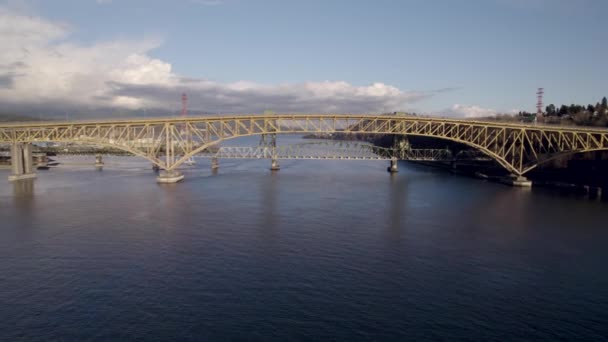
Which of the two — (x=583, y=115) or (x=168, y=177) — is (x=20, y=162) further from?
(x=583, y=115)

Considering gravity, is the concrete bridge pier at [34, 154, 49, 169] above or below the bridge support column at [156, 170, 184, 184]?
above

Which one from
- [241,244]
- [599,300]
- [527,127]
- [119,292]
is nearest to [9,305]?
[119,292]

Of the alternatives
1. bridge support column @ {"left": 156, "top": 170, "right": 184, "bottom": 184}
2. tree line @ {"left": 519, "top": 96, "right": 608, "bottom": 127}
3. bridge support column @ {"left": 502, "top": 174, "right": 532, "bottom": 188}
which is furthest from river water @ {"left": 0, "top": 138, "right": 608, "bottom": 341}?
tree line @ {"left": 519, "top": 96, "right": 608, "bottom": 127}

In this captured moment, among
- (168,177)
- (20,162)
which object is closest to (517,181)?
(168,177)

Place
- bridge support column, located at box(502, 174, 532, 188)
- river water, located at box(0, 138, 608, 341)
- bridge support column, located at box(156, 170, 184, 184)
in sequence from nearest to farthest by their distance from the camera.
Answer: river water, located at box(0, 138, 608, 341), bridge support column, located at box(502, 174, 532, 188), bridge support column, located at box(156, 170, 184, 184)

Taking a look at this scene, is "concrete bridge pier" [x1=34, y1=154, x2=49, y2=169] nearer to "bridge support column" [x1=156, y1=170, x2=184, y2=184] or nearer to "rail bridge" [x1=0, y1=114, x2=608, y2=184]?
"rail bridge" [x1=0, y1=114, x2=608, y2=184]

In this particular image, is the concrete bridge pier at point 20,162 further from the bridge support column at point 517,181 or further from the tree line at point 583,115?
the tree line at point 583,115
